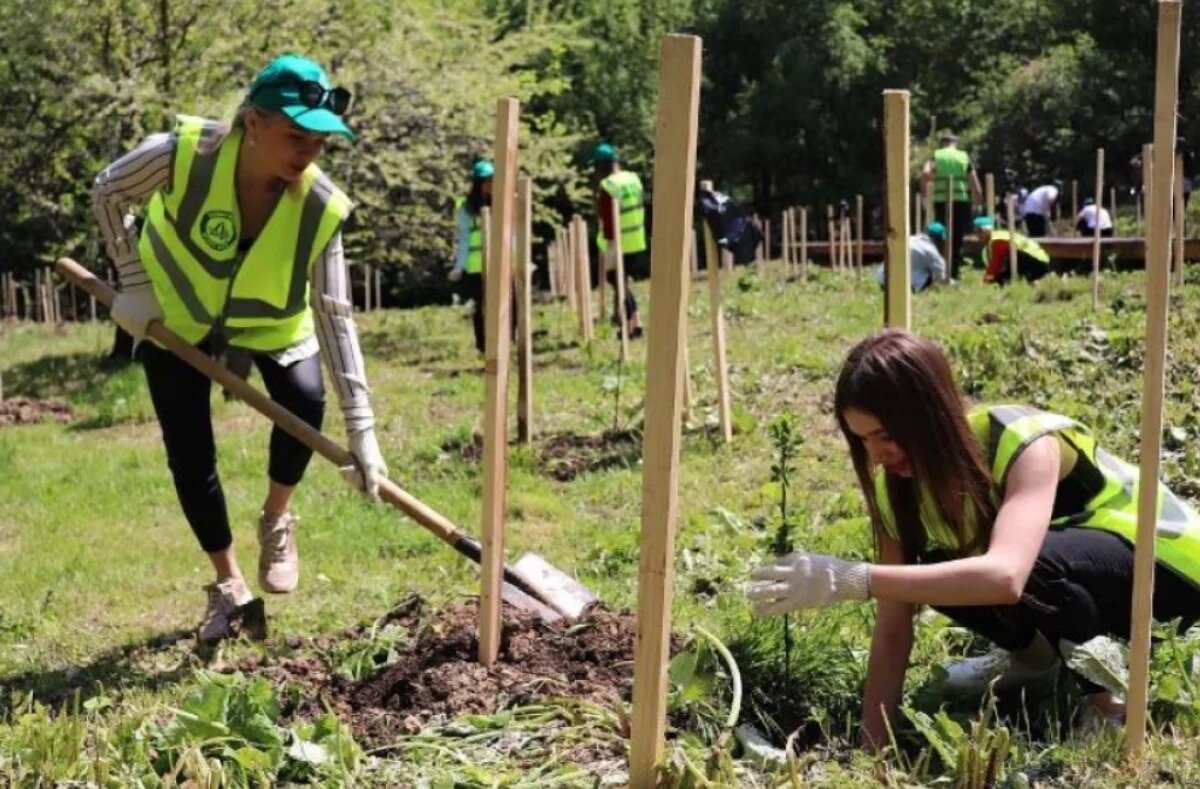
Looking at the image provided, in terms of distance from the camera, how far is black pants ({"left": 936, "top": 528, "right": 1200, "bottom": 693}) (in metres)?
2.92

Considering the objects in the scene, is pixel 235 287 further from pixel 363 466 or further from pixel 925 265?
pixel 925 265

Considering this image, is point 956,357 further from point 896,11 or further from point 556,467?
point 896,11

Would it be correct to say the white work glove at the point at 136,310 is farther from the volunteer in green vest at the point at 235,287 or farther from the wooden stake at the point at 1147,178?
the wooden stake at the point at 1147,178

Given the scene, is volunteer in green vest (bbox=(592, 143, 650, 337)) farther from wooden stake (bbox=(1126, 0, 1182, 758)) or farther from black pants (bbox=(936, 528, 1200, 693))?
wooden stake (bbox=(1126, 0, 1182, 758))

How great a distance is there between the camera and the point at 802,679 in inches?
125

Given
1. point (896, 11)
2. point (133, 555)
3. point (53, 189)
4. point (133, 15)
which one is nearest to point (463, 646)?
point (133, 555)

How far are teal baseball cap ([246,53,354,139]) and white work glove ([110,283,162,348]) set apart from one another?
0.71 meters

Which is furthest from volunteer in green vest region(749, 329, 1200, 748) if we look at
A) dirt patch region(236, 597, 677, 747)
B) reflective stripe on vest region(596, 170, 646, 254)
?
reflective stripe on vest region(596, 170, 646, 254)

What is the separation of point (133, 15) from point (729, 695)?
1155cm

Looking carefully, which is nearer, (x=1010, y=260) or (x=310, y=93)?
(x=310, y=93)

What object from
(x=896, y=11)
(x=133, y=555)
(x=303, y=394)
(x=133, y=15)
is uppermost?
(x=896, y=11)

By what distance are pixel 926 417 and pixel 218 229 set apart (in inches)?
84.9

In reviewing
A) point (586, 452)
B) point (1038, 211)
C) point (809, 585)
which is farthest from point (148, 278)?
point (1038, 211)

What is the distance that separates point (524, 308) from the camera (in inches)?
280
